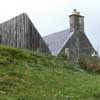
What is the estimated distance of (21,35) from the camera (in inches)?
627

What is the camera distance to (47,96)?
5.90 m

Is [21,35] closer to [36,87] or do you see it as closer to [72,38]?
[36,87]

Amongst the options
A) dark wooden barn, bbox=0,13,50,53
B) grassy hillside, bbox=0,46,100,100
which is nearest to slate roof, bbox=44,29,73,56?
dark wooden barn, bbox=0,13,50,53

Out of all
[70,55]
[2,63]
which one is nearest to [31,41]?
[70,55]

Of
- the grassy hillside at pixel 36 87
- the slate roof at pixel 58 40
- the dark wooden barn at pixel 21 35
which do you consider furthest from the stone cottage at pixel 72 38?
the grassy hillside at pixel 36 87

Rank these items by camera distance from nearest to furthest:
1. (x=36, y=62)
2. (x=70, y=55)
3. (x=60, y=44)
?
(x=36, y=62)
(x=70, y=55)
(x=60, y=44)

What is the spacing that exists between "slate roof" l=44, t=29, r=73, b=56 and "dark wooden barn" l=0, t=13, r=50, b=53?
8098 millimetres

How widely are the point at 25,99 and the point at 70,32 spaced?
70.1 feet

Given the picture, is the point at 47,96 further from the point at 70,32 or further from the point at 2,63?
the point at 70,32

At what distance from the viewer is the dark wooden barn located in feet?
52.3

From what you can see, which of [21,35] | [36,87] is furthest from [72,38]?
[36,87]

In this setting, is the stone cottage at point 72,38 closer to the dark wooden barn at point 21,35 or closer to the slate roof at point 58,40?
the slate roof at point 58,40

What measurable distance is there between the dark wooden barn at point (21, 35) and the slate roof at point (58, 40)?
810cm

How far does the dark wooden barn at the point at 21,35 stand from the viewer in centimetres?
1595
